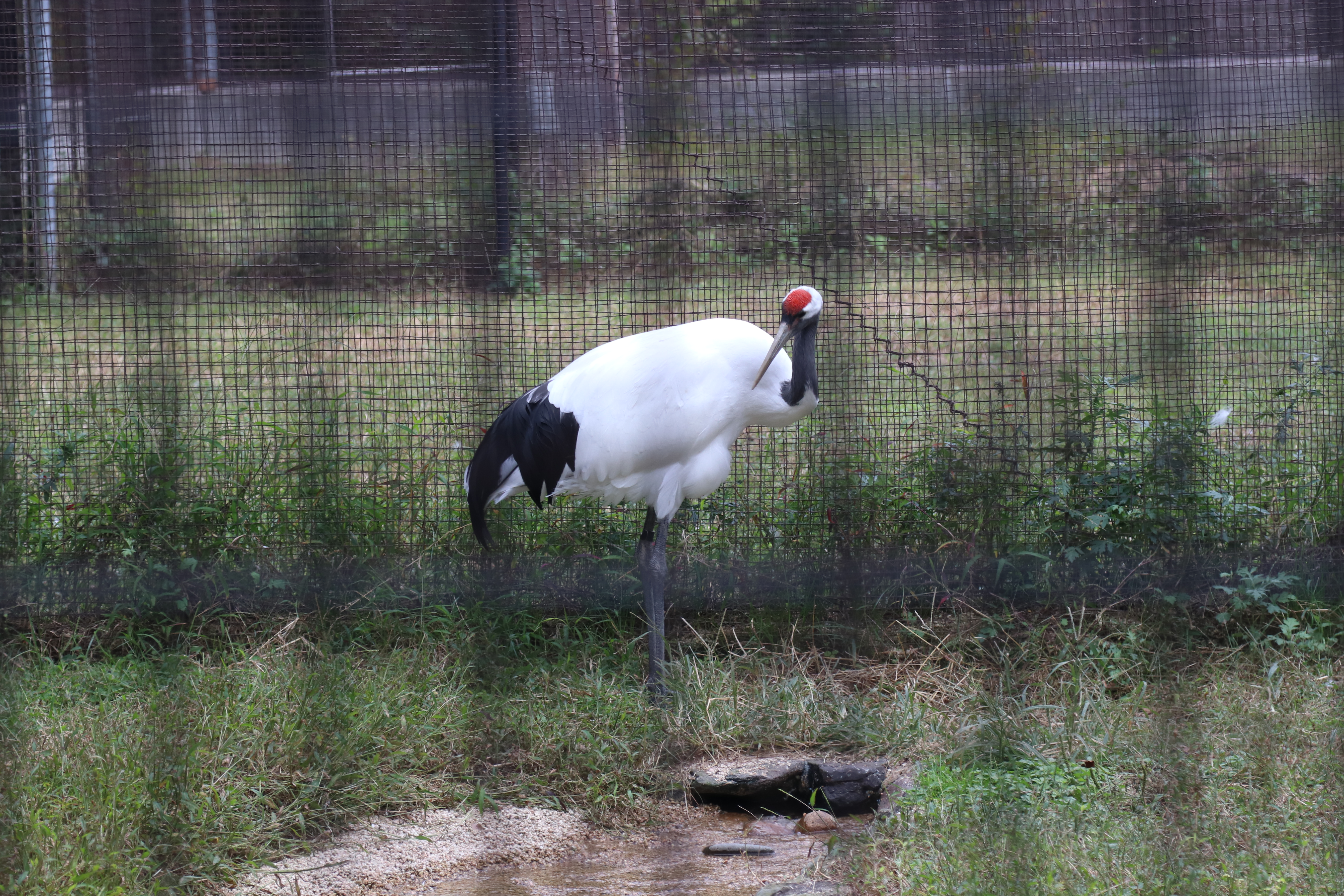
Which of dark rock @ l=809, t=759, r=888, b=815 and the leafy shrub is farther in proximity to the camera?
the leafy shrub

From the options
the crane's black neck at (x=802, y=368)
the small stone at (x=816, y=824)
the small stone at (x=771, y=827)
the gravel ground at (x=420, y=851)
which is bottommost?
the small stone at (x=771, y=827)

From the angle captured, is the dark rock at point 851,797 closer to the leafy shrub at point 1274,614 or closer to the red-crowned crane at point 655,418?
the red-crowned crane at point 655,418

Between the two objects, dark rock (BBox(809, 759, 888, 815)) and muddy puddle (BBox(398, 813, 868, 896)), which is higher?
dark rock (BBox(809, 759, 888, 815))

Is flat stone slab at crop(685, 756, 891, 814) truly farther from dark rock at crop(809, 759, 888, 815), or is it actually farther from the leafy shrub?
the leafy shrub

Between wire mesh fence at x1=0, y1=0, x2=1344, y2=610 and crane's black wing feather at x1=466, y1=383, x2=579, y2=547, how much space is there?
0.91 feet

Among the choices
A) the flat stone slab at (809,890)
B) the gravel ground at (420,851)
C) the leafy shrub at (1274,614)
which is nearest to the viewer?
the flat stone slab at (809,890)

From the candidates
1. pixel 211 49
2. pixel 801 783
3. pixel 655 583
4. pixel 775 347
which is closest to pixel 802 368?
pixel 775 347

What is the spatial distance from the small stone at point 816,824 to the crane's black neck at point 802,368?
114 cm

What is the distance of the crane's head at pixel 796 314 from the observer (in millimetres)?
3186

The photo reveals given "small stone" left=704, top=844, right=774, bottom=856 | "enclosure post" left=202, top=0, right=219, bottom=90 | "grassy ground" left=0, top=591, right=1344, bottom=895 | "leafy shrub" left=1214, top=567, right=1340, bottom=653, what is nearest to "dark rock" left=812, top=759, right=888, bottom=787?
"grassy ground" left=0, top=591, right=1344, bottom=895

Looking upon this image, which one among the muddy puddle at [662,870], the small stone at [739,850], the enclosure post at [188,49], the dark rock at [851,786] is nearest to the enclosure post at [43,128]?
the enclosure post at [188,49]

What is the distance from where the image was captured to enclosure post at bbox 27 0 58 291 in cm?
340

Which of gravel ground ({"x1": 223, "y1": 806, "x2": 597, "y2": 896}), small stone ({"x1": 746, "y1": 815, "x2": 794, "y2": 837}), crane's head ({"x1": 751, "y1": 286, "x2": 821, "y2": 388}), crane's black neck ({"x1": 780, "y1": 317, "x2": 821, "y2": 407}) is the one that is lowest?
small stone ({"x1": 746, "y1": 815, "x2": 794, "y2": 837})

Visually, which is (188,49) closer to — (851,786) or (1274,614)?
(851,786)
